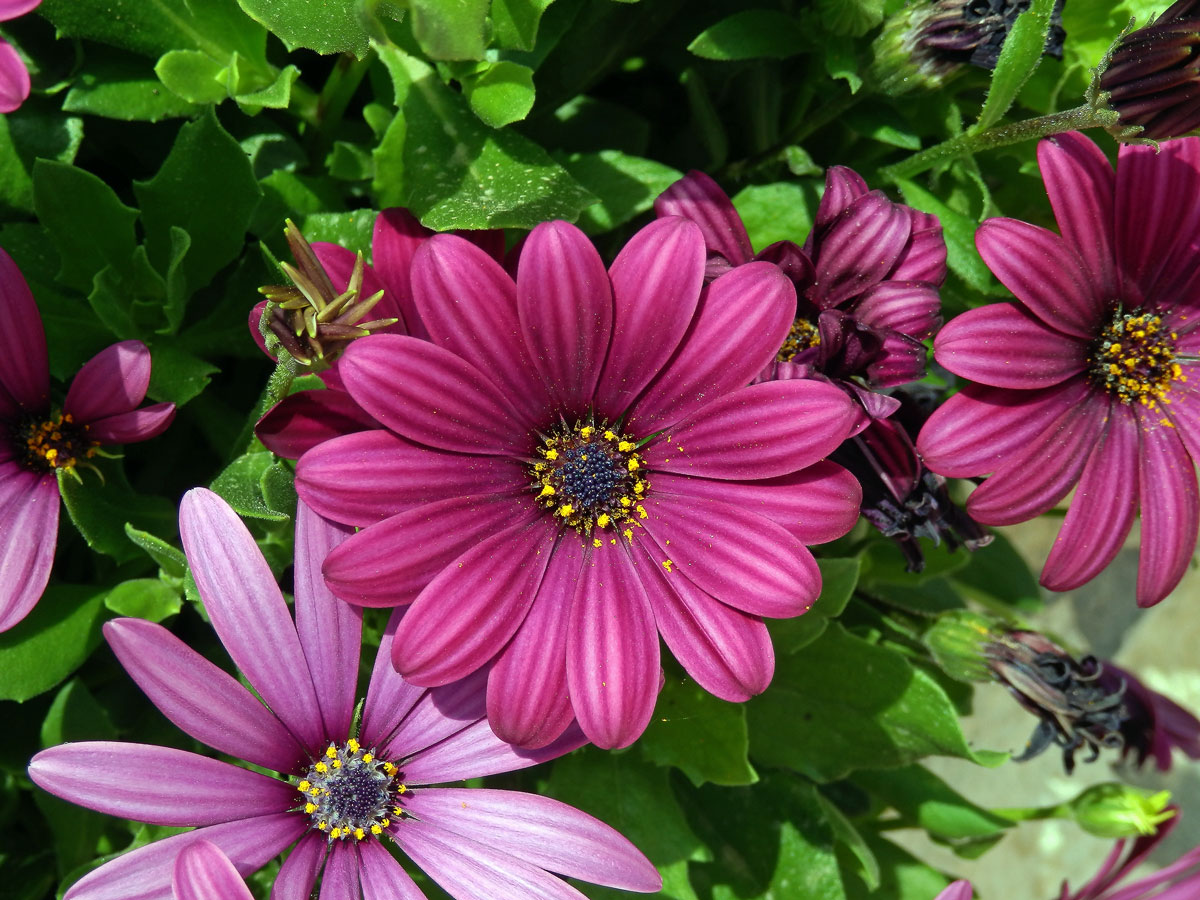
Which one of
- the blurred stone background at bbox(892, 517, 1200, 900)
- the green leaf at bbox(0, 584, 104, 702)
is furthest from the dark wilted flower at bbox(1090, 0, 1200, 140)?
the blurred stone background at bbox(892, 517, 1200, 900)

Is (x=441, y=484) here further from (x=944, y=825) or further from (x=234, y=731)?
(x=944, y=825)

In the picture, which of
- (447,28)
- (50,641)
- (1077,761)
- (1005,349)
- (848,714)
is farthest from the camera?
(1077,761)

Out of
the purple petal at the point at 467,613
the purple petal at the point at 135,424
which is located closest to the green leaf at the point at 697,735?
the purple petal at the point at 467,613

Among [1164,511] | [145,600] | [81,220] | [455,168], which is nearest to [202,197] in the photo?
[81,220]

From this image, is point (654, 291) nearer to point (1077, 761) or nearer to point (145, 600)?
point (145, 600)

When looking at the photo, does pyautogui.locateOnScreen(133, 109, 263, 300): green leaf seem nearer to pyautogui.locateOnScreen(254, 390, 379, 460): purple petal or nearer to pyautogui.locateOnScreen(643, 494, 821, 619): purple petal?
pyautogui.locateOnScreen(254, 390, 379, 460): purple petal

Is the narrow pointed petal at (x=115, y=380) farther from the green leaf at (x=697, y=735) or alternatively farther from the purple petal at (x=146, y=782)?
the green leaf at (x=697, y=735)
